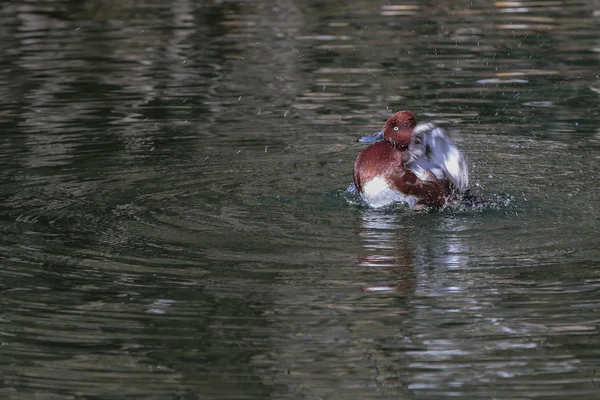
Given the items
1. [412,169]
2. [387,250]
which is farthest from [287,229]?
[412,169]

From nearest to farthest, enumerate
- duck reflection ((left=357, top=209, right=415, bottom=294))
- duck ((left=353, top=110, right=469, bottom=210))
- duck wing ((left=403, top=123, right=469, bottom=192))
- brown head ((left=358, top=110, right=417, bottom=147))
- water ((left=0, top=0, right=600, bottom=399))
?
water ((left=0, top=0, right=600, bottom=399))
duck reflection ((left=357, top=209, right=415, bottom=294))
duck ((left=353, top=110, right=469, bottom=210))
duck wing ((left=403, top=123, right=469, bottom=192))
brown head ((left=358, top=110, right=417, bottom=147))

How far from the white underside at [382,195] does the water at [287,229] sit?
12cm

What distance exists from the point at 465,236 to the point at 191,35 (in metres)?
9.32

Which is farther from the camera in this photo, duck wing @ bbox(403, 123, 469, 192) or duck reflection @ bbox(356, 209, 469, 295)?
duck wing @ bbox(403, 123, 469, 192)

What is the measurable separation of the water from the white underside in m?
0.12

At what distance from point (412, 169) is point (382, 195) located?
258 mm

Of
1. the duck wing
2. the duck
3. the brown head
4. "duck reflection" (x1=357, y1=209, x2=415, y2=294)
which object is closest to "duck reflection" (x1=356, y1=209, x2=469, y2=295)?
"duck reflection" (x1=357, y1=209, x2=415, y2=294)

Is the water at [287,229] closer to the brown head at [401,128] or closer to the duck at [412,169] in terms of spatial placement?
the duck at [412,169]

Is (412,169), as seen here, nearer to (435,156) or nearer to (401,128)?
(435,156)

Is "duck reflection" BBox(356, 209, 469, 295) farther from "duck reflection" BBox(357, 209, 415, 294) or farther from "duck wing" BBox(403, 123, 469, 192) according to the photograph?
"duck wing" BBox(403, 123, 469, 192)

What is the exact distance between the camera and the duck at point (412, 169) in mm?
7719

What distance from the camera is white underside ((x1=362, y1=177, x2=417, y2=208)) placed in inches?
305

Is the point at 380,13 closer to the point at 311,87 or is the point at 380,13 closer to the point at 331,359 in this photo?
the point at 311,87

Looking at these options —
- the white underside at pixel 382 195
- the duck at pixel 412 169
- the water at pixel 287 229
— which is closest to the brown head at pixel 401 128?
the duck at pixel 412 169
